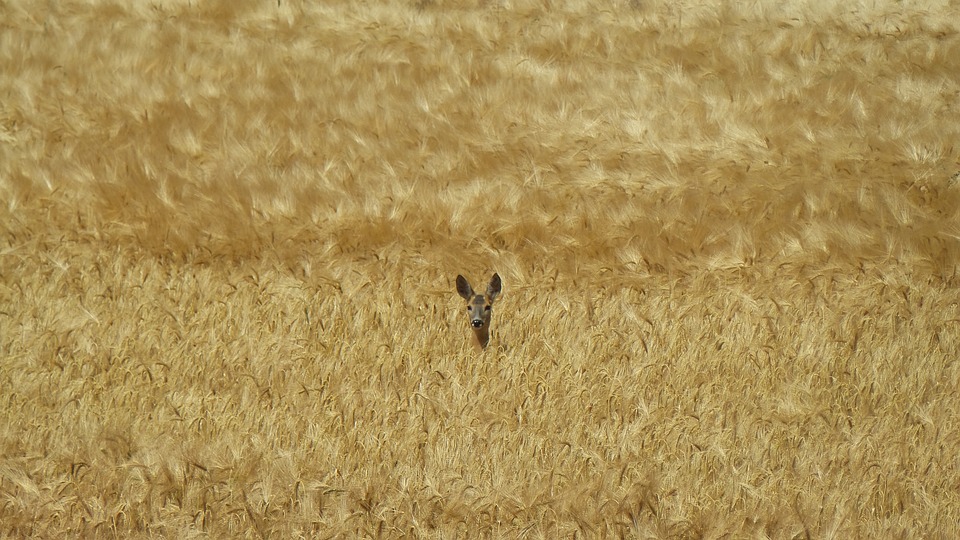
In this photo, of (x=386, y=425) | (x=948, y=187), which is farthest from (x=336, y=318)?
(x=948, y=187)

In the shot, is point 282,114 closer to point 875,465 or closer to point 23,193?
point 23,193

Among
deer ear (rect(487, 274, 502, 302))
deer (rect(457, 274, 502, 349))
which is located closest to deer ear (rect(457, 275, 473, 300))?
deer (rect(457, 274, 502, 349))

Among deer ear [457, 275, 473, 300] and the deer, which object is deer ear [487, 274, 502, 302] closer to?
the deer

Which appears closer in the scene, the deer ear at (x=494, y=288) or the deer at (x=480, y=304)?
the deer at (x=480, y=304)

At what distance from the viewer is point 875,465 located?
5359 mm

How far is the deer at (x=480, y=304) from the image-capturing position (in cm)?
630

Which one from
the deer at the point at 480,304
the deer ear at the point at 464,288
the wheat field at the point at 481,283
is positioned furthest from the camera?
the deer ear at the point at 464,288

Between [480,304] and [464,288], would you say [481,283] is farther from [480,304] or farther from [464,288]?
[480,304]

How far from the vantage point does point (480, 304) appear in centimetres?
641

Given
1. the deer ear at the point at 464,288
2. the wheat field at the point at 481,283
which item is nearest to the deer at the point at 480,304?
the deer ear at the point at 464,288

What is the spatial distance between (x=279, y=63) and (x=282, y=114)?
4.76 feet

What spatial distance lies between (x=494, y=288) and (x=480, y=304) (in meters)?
0.22

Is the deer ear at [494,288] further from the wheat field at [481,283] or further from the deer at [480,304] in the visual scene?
the wheat field at [481,283]

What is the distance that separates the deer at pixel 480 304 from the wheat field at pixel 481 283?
11 cm
